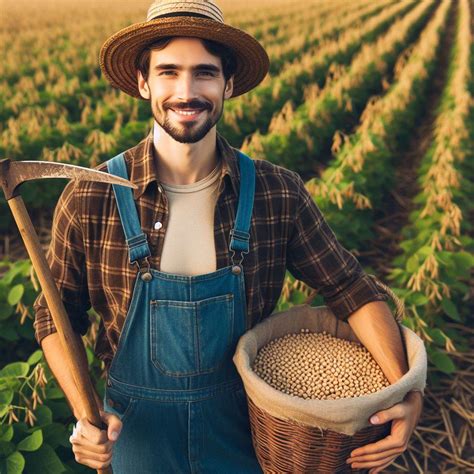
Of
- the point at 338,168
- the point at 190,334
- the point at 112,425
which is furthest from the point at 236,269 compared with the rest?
the point at 338,168

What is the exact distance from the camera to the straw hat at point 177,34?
5.10 ft

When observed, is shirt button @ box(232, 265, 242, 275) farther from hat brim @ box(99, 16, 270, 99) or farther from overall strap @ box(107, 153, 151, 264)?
hat brim @ box(99, 16, 270, 99)

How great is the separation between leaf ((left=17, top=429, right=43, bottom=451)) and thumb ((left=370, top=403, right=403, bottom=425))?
1252mm

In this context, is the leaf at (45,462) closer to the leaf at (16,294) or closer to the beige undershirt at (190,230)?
the leaf at (16,294)

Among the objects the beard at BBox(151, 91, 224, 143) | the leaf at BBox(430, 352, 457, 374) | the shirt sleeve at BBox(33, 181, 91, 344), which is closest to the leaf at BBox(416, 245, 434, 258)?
the leaf at BBox(430, 352, 457, 374)

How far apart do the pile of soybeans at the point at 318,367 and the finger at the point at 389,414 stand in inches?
6.0

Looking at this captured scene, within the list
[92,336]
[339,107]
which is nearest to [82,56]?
[339,107]

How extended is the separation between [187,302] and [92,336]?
4.26 ft

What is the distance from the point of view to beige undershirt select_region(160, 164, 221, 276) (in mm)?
1702

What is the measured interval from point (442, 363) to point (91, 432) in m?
2.04

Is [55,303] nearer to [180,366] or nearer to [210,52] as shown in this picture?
[180,366]

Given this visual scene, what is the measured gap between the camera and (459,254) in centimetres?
341

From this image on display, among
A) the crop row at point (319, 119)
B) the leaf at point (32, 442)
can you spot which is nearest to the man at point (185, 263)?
the leaf at point (32, 442)

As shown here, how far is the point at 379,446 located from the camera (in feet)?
5.27
